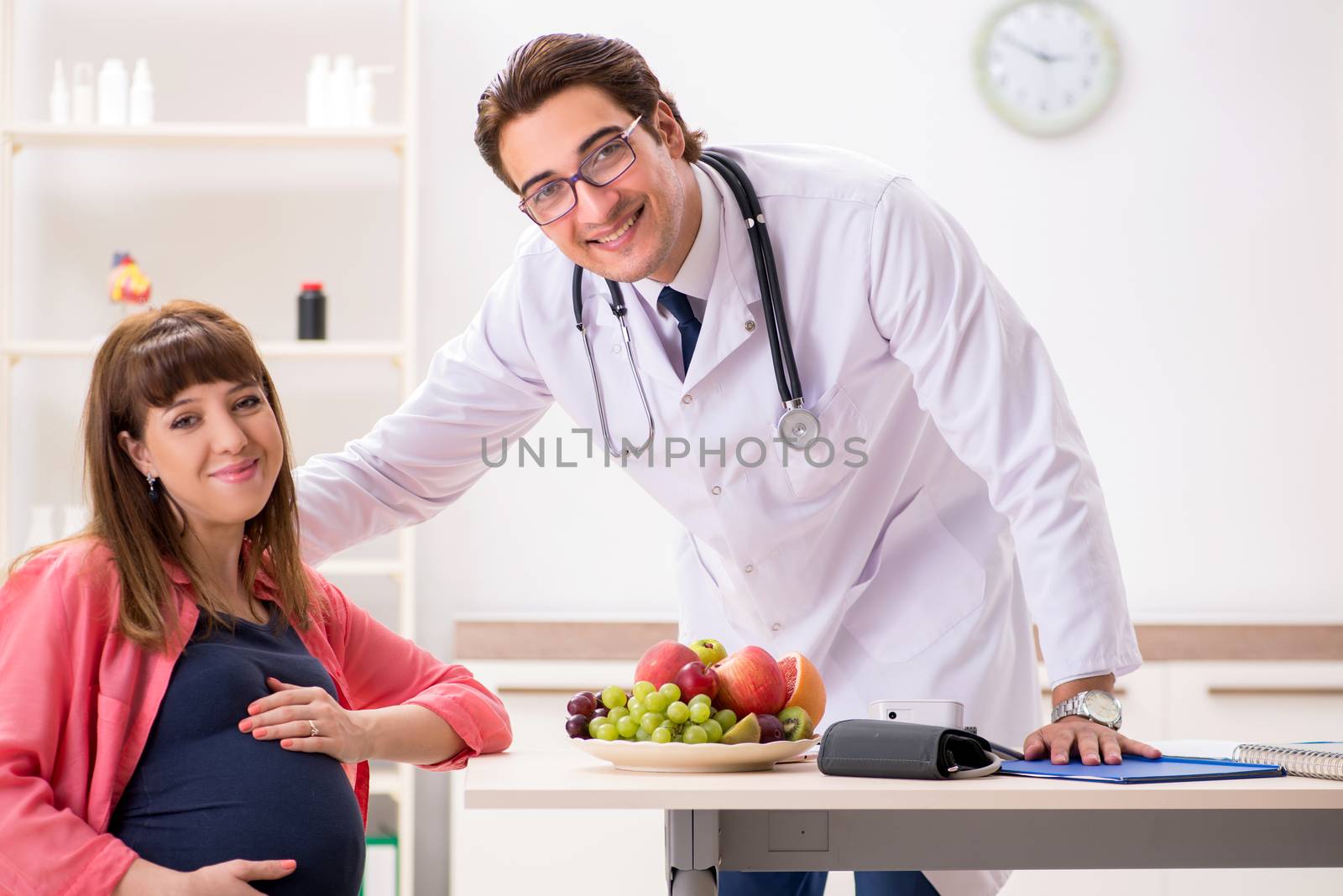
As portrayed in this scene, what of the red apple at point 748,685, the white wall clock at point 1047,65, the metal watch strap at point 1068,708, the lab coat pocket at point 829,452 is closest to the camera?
the red apple at point 748,685

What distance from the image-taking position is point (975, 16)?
11.2 ft

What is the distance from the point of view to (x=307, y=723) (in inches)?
50.4

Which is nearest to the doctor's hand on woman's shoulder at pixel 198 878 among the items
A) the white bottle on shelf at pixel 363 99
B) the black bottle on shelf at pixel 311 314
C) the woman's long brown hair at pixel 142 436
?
the woman's long brown hair at pixel 142 436

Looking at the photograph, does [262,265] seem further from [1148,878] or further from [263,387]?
[1148,878]

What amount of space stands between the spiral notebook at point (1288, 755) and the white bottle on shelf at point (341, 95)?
8.12ft

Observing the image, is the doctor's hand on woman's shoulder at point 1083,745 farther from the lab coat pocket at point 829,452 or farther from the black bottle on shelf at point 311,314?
the black bottle on shelf at point 311,314

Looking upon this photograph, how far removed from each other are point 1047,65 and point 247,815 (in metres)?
2.87

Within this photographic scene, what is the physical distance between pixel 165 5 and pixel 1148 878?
10.4 ft

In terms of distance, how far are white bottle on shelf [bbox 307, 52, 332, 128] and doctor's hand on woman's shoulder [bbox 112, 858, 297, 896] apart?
2.31 metres

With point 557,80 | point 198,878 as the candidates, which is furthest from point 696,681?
point 557,80

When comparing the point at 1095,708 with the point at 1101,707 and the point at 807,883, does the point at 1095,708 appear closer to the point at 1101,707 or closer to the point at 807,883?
the point at 1101,707

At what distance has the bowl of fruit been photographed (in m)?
1.17

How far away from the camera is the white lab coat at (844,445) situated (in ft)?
4.91

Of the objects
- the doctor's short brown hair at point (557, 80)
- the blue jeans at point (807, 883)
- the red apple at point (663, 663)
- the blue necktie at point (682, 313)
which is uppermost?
the doctor's short brown hair at point (557, 80)
